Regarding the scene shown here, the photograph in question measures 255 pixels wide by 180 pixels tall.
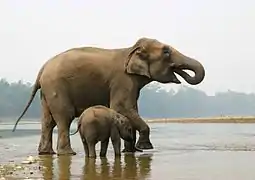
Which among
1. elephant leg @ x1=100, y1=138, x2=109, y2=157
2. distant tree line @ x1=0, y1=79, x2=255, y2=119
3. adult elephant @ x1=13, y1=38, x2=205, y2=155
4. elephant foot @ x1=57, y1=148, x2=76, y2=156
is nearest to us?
elephant leg @ x1=100, y1=138, x2=109, y2=157

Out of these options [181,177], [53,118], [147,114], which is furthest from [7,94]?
[181,177]

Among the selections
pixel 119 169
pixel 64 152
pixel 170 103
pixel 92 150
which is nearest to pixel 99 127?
pixel 92 150

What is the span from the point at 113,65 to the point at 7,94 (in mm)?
99124

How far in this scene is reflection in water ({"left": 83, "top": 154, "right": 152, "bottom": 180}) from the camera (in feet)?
32.9

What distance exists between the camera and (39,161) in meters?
13.4

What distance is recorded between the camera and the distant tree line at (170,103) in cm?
10931

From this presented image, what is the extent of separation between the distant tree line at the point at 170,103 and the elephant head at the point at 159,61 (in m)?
89.7

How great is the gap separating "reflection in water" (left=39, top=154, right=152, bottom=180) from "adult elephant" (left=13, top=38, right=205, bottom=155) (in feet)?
8.83

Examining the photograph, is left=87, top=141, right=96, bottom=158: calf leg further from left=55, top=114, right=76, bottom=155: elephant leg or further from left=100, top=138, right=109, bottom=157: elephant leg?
left=55, top=114, right=76, bottom=155: elephant leg

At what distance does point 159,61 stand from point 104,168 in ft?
18.4

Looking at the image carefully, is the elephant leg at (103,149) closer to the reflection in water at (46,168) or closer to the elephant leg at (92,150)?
the elephant leg at (92,150)

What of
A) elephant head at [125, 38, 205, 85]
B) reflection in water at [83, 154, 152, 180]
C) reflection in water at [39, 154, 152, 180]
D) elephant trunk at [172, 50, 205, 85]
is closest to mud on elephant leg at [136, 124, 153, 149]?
elephant head at [125, 38, 205, 85]

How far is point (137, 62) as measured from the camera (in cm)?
1631

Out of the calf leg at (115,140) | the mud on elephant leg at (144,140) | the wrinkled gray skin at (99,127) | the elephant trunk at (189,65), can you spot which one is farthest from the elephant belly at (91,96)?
the calf leg at (115,140)
